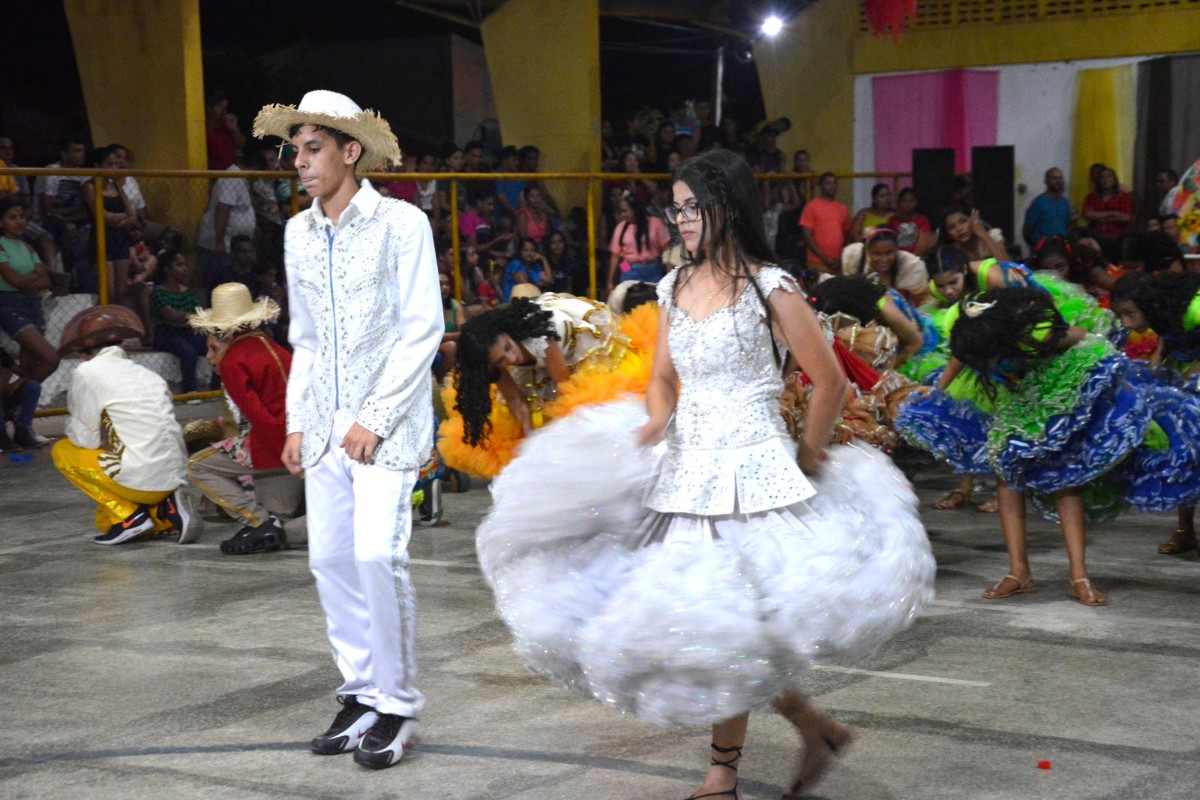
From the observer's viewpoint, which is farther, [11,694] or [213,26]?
[213,26]

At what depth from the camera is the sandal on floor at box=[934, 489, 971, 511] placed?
8875mm

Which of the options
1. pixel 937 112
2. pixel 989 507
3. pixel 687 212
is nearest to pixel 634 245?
pixel 989 507

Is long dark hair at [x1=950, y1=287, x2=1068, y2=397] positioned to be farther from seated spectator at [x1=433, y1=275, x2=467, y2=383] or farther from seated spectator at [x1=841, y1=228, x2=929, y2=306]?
seated spectator at [x1=433, y1=275, x2=467, y2=383]

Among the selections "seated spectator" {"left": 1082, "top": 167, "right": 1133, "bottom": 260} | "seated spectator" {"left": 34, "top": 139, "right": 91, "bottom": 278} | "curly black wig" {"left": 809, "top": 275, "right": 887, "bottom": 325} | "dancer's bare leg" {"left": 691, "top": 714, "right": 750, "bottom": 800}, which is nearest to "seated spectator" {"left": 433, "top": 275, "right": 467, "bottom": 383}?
"seated spectator" {"left": 34, "top": 139, "right": 91, "bottom": 278}

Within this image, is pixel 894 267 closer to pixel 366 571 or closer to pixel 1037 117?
pixel 366 571

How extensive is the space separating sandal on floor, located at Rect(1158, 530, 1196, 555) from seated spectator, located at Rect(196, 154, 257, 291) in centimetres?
776

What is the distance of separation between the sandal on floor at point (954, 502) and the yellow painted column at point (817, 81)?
13.5 meters

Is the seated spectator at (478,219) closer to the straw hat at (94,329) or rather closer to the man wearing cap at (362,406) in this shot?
the straw hat at (94,329)

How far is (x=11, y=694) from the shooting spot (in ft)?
17.9

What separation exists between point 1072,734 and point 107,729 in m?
3.06

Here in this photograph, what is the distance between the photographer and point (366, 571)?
454cm

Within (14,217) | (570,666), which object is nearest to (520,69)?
(14,217)

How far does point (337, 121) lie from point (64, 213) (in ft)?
25.4

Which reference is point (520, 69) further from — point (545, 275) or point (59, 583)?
point (59, 583)
